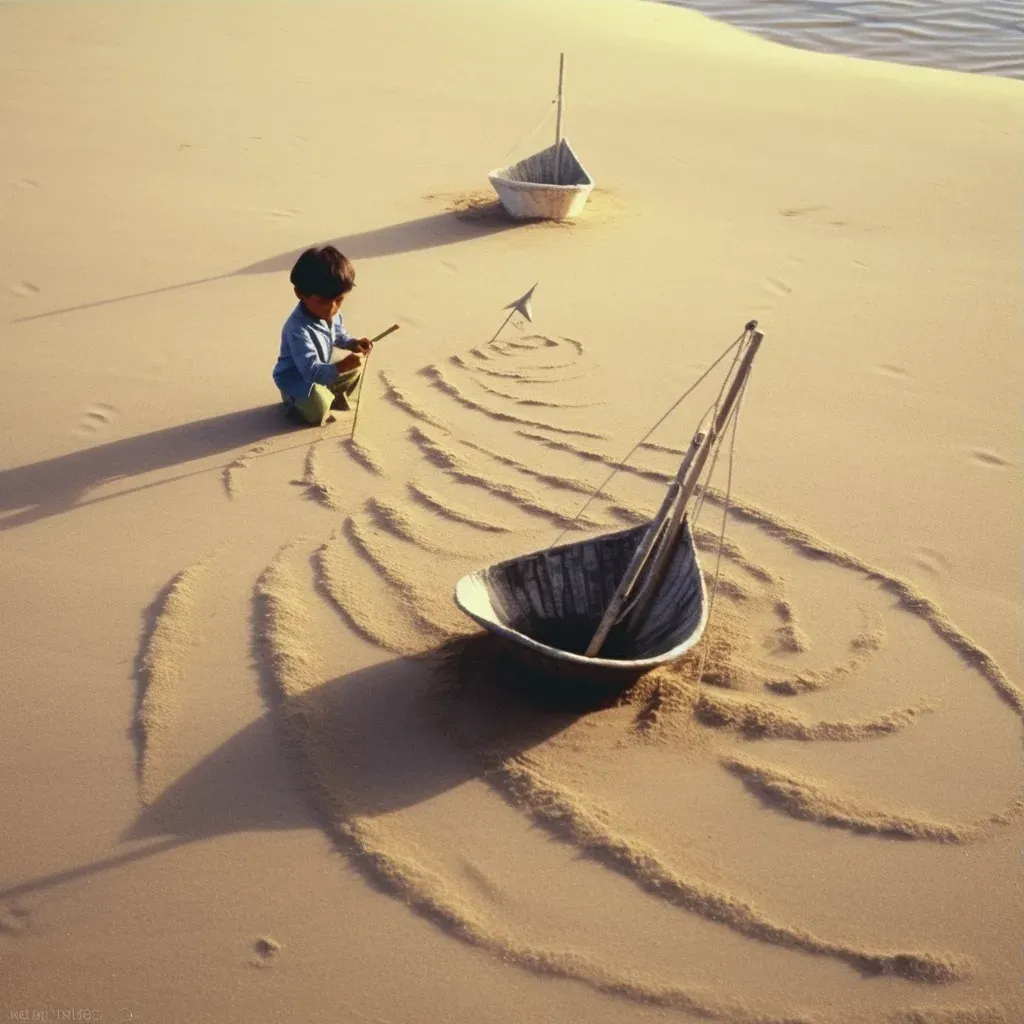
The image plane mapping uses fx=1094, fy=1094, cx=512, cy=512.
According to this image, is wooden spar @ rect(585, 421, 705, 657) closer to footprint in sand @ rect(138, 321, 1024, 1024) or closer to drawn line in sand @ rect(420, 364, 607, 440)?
footprint in sand @ rect(138, 321, 1024, 1024)

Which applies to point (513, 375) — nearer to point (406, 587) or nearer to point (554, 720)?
point (406, 587)

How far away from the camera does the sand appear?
2.40 metres

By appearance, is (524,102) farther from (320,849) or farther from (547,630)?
(320,849)

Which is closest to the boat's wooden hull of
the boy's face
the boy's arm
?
the boy's arm

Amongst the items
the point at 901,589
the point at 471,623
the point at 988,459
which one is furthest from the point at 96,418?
the point at 988,459

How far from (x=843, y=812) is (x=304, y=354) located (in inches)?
100

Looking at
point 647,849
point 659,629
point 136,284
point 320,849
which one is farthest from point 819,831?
point 136,284

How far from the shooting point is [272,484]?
4027 mm

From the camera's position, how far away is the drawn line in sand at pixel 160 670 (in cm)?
280

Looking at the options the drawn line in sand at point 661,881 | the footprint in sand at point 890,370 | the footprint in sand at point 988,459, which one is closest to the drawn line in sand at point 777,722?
the drawn line in sand at point 661,881

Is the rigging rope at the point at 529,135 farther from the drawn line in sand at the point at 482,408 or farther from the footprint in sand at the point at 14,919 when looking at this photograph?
the footprint in sand at the point at 14,919

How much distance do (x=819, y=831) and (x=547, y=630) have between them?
0.89 m

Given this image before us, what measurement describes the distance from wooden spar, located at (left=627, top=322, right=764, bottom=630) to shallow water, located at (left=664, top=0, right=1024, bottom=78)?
985cm

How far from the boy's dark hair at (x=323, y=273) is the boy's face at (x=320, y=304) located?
0.06 ft
